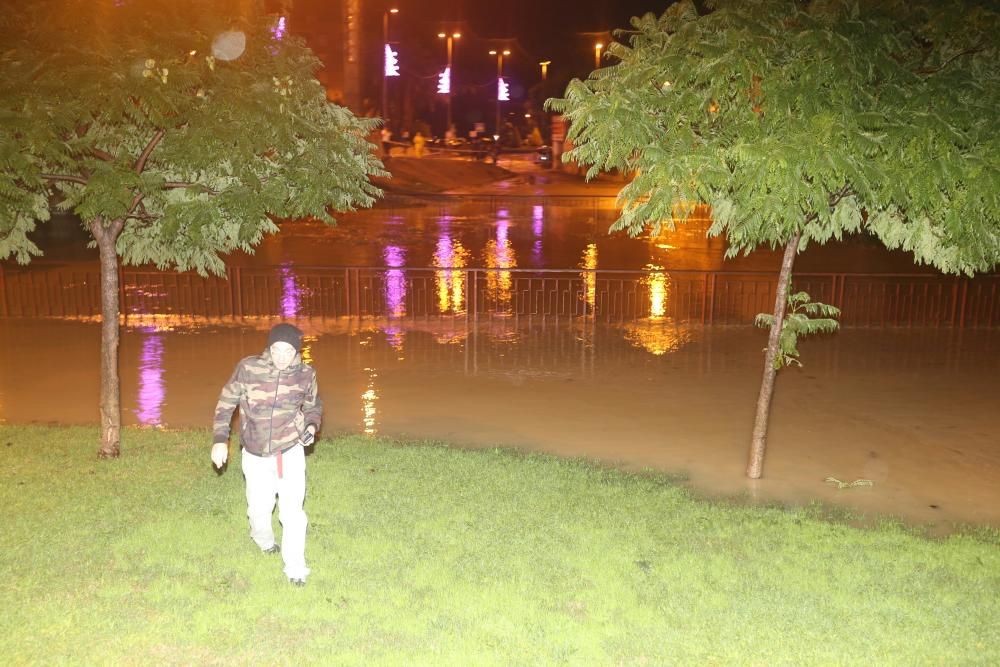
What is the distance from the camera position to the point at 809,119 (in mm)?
6824

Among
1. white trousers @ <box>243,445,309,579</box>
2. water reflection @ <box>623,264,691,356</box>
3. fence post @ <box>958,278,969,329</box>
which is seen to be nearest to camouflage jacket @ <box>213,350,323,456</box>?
white trousers @ <box>243,445,309,579</box>

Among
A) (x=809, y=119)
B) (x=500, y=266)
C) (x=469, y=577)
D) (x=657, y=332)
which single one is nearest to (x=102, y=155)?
(x=469, y=577)

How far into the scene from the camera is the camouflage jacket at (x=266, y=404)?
5.83m

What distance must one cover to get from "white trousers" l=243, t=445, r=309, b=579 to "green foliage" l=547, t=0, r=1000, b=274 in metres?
3.53

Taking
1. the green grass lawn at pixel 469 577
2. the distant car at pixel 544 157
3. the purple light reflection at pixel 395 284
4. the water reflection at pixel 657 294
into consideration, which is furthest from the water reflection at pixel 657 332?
the distant car at pixel 544 157

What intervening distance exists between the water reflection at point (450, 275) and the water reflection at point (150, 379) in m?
4.67

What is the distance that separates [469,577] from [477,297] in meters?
12.8

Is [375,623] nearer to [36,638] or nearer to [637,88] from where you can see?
[36,638]

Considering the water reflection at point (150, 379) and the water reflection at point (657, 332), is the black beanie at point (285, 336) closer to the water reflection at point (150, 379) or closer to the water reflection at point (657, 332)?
the water reflection at point (150, 379)

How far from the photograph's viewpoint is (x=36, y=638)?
5.20 m

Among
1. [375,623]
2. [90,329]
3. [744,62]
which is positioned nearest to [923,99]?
[744,62]

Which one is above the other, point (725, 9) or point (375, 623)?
point (725, 9)

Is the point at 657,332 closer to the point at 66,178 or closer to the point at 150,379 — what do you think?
the point at 150,379

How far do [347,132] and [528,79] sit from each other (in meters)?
105
